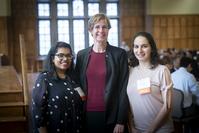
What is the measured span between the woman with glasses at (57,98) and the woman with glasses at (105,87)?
0.33 ft

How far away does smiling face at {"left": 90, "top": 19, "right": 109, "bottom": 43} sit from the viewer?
254 cm

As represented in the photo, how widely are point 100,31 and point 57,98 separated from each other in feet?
1.89

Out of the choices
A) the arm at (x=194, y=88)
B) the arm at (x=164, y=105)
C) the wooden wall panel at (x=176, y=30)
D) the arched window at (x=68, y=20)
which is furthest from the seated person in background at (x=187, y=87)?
the wooden wall panel at (x=176, y=30)

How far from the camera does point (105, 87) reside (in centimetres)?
259

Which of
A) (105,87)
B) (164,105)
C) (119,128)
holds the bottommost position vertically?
(119,128)

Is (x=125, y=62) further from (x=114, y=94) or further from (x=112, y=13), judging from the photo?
(x=112, y=13)

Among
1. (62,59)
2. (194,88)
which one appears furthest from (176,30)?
(62,59)

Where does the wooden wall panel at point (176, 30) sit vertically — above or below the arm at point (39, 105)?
above

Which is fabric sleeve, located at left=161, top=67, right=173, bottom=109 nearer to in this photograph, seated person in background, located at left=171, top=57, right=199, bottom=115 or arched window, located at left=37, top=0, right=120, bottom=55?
seated person in background, located at left=171, top=57, right=199, bottom=115

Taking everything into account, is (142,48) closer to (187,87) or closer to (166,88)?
(166,88)

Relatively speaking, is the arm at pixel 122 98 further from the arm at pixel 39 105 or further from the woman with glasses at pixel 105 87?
the arm at pixel 39 105

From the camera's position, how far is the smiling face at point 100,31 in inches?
100

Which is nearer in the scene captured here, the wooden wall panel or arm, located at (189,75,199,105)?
arm, located at (189,75,199,105)

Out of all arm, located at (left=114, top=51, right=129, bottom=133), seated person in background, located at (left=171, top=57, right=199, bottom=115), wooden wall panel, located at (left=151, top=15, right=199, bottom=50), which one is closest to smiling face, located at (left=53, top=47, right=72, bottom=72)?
arm, located at (left=114, top=51, right=129, bottom=133)
